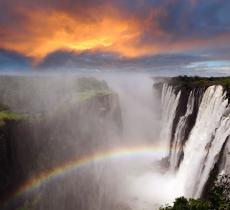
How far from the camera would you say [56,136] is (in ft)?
166

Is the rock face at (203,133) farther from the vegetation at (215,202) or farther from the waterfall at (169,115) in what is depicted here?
the vegetation at (215,202)

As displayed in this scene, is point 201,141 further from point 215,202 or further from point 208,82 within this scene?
point 215,202

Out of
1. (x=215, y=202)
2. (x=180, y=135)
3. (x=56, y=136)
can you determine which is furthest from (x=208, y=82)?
(x=215, y=202)

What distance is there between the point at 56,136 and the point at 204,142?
28995 millimetres

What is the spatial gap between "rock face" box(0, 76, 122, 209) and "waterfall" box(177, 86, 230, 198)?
22.9 m

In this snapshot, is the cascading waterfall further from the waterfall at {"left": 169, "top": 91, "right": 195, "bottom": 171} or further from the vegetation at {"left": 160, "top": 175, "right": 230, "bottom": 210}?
the vegetation at {"left": 160, "top": 175, "right": 230, "bottom": 210}

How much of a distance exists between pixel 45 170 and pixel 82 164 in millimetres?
7917

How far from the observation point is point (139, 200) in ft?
121

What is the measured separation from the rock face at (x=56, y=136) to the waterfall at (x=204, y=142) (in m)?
22.9

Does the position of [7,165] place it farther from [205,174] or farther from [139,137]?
[139,137]

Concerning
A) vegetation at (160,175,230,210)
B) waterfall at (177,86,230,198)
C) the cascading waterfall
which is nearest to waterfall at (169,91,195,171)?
the cascading waterfall

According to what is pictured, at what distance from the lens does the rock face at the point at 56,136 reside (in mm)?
40312

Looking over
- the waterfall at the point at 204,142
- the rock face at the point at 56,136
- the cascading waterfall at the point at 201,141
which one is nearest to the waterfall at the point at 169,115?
the cascading waterfall at the point at 201,141

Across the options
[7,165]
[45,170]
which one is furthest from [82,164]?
[7,165]
